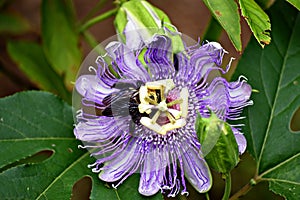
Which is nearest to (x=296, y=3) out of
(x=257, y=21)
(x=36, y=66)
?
(x=257, y=21)

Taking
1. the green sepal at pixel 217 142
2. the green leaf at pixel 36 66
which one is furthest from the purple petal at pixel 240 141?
the green leaf at pixel 36 66

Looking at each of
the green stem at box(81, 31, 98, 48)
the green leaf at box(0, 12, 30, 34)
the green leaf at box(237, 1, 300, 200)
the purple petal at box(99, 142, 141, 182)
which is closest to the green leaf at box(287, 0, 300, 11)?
the green leaf at box(237, 1, 300, 200)

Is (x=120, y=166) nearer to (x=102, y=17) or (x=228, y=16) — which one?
(x=228, y=16)

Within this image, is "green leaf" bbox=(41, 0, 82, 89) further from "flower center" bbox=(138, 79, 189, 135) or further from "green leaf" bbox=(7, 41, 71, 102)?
"flower center" bbox=(138, 79, 189, 135)

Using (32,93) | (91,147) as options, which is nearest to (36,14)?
(32,93)

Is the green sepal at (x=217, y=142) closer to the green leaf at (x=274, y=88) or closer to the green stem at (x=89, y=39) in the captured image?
the green leaf at (x=274, y=88)
